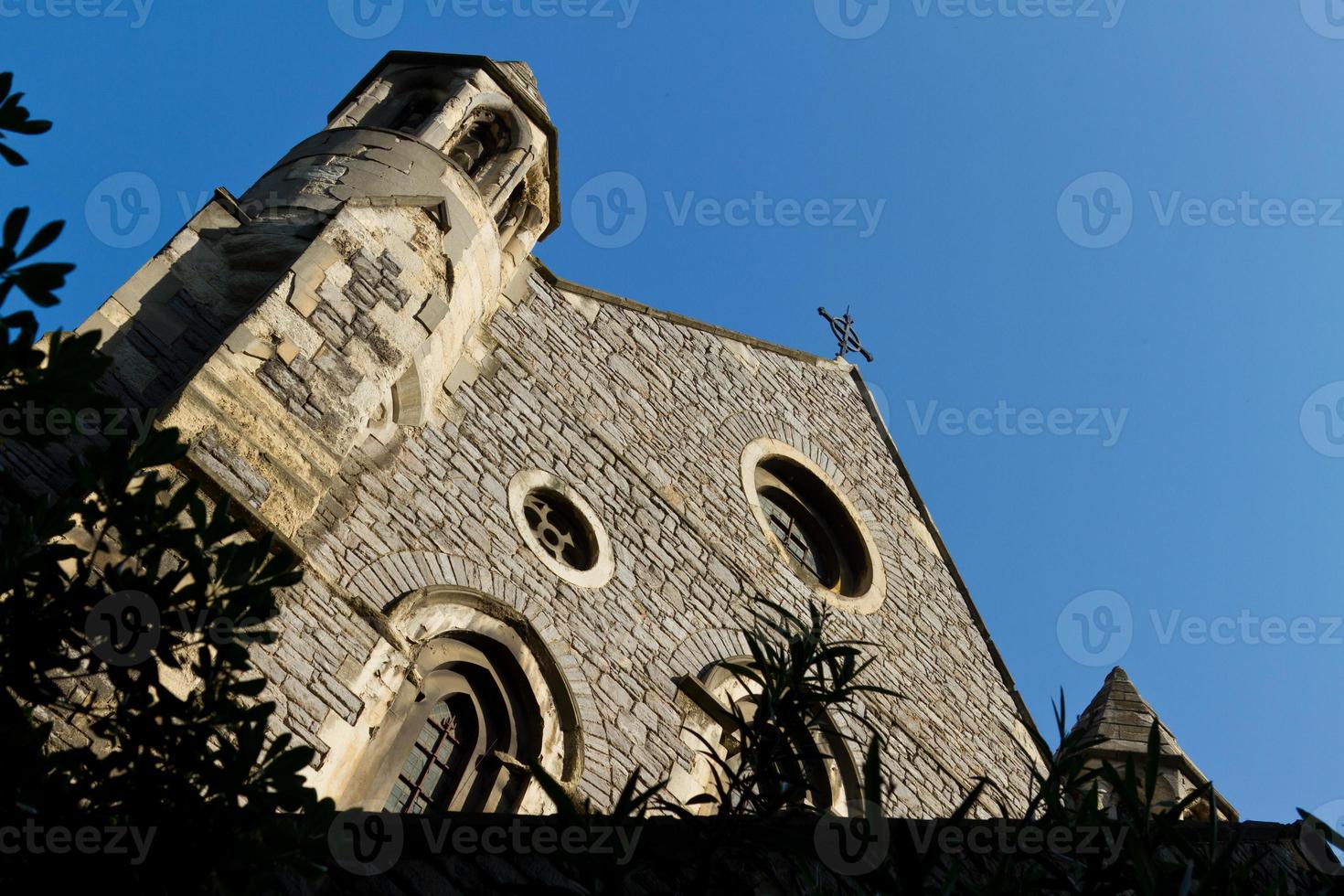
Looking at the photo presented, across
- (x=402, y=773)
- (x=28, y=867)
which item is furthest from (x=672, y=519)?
(x=28, y=867)

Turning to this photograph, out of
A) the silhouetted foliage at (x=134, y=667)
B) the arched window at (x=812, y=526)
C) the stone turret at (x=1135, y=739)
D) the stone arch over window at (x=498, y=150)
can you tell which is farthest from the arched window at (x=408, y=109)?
the stone turret at (x=1135, y=739)

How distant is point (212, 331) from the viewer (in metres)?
6.54

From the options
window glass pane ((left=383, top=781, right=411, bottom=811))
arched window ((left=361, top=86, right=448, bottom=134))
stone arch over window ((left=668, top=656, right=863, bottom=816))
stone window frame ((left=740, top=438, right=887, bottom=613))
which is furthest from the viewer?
stone window frame ((left=740, top=438, right=887, bottom=613))

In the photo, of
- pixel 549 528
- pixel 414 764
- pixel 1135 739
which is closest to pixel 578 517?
pixel 549 528

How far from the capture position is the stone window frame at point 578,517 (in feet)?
25.0

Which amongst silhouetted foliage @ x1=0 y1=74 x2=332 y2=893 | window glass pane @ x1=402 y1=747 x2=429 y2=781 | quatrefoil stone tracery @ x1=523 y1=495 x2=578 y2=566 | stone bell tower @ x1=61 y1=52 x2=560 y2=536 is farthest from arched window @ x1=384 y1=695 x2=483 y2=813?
silhouetted foliage @ x1=0 y1=74 x2=332 y2=893

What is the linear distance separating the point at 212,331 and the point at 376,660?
1845 millimetres

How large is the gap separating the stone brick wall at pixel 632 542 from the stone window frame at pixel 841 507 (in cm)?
8

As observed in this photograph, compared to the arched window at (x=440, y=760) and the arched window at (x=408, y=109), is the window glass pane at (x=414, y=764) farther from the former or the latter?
the arched window at (x=408, y=109)

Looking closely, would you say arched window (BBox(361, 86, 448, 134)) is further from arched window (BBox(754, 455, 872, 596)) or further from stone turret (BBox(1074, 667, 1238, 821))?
stone turret (BBox(1074, 667, 1238, 821))

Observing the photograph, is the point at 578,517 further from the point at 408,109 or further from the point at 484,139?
the point at 408,109

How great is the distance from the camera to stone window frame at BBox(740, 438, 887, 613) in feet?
31.2

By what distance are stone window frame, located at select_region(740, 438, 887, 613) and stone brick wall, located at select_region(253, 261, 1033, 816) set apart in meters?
0.08

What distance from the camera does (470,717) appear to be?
6.86 m
